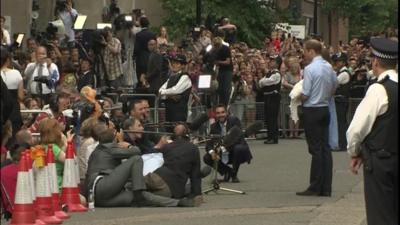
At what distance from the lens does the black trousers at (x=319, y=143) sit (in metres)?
14.3

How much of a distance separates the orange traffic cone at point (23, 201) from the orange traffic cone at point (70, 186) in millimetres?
1813

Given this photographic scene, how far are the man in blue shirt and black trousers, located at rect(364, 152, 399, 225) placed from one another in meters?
5.58

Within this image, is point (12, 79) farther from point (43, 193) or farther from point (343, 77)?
point (343, 77)

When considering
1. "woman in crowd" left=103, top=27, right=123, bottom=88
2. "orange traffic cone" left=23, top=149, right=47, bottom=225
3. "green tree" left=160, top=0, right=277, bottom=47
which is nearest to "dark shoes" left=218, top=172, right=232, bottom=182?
"orange traffic cone" left=23, top=149, right=47, bottom=225

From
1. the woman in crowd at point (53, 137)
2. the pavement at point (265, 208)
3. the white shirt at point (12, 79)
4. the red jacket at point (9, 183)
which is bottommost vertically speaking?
the pavement at point (265, 208)

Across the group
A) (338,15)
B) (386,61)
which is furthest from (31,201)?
(338,15)

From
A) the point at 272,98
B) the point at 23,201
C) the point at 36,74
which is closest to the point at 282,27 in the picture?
the point at 272,98

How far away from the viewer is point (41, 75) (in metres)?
18.1

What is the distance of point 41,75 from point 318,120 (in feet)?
→ 18.7

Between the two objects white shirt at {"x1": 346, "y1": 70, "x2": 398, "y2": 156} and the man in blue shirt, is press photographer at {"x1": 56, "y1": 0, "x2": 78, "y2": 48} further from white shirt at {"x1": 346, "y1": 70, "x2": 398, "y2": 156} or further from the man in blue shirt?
white shirt at {"x1": 346, "y1": 70, "x2": 398, "y2": 156}

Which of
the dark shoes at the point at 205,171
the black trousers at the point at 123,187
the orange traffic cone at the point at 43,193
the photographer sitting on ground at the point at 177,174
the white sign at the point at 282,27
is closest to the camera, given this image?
the orange traffic cone at the point at 43,193

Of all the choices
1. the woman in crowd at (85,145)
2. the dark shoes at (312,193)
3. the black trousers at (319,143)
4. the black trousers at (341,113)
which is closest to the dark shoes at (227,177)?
the dark shoes at (312,193)

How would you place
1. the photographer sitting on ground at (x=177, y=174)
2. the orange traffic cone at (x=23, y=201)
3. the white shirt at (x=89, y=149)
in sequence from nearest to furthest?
the orange traffic cone at (x=23, y=201)
the photographer sitting on ground at (x=177, y=174)
the white shirt at (x=89, y=149)

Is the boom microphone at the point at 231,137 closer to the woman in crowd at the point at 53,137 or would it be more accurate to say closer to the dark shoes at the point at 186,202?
the dark shoes at the point at 186,202
